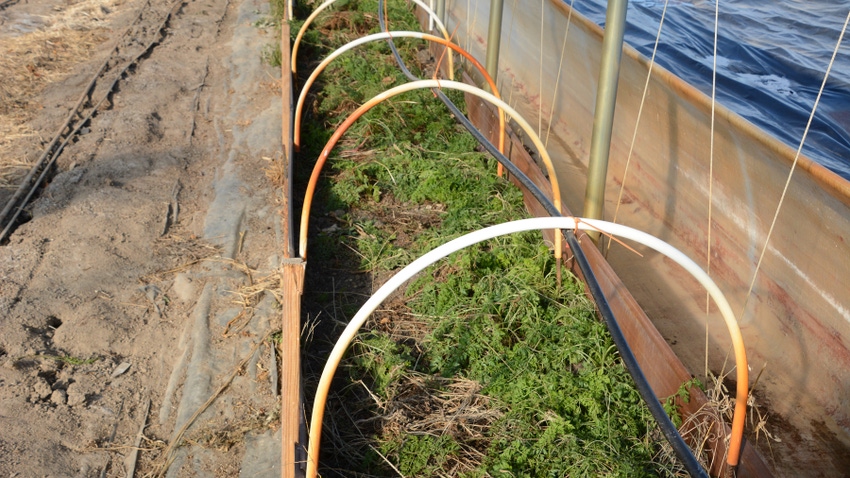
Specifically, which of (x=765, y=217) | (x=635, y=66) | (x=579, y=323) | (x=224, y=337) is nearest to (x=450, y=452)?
(x=579, y=323)

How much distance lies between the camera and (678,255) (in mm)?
2482

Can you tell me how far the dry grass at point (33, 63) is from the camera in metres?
6.15

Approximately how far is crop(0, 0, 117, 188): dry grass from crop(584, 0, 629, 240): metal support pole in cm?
421

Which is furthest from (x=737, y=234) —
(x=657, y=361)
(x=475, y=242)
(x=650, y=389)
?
(x=650, y=389)

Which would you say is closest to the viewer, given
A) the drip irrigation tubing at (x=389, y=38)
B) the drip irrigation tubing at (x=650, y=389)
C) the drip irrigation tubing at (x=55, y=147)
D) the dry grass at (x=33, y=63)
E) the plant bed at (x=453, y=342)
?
the drip irrigation tubing at (x=650, y=389)

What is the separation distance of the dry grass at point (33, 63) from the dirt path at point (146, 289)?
173mm

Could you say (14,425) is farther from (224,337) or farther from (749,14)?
(749,14)

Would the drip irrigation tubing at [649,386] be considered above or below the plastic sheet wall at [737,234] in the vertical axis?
above

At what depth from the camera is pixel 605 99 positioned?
13.8ft

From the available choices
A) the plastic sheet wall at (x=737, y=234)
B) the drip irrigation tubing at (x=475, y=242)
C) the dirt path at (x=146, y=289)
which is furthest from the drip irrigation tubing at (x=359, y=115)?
the drip irrigation tubing at (x=475, y=242)

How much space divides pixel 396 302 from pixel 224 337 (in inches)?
37.3

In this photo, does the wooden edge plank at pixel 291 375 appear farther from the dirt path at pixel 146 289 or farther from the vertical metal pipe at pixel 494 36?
the vertical metal pipe at pixel 494 36

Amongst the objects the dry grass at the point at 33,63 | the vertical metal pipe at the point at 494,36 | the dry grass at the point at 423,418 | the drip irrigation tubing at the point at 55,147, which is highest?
the vertical metal pipe at the point at 494,36

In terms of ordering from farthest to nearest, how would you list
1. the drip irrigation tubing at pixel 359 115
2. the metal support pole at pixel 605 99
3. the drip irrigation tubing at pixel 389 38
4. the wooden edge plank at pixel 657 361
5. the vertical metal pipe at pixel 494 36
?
1. the vertical metal pipe at pixel 494 36
2. the drip irrigation tubing at pixel 389 38
3. the drip irrigation tubing at pixel 359 115
4. the metal support pole at pixel 605 99
5. the wooden edge plank at pixel 657 361
